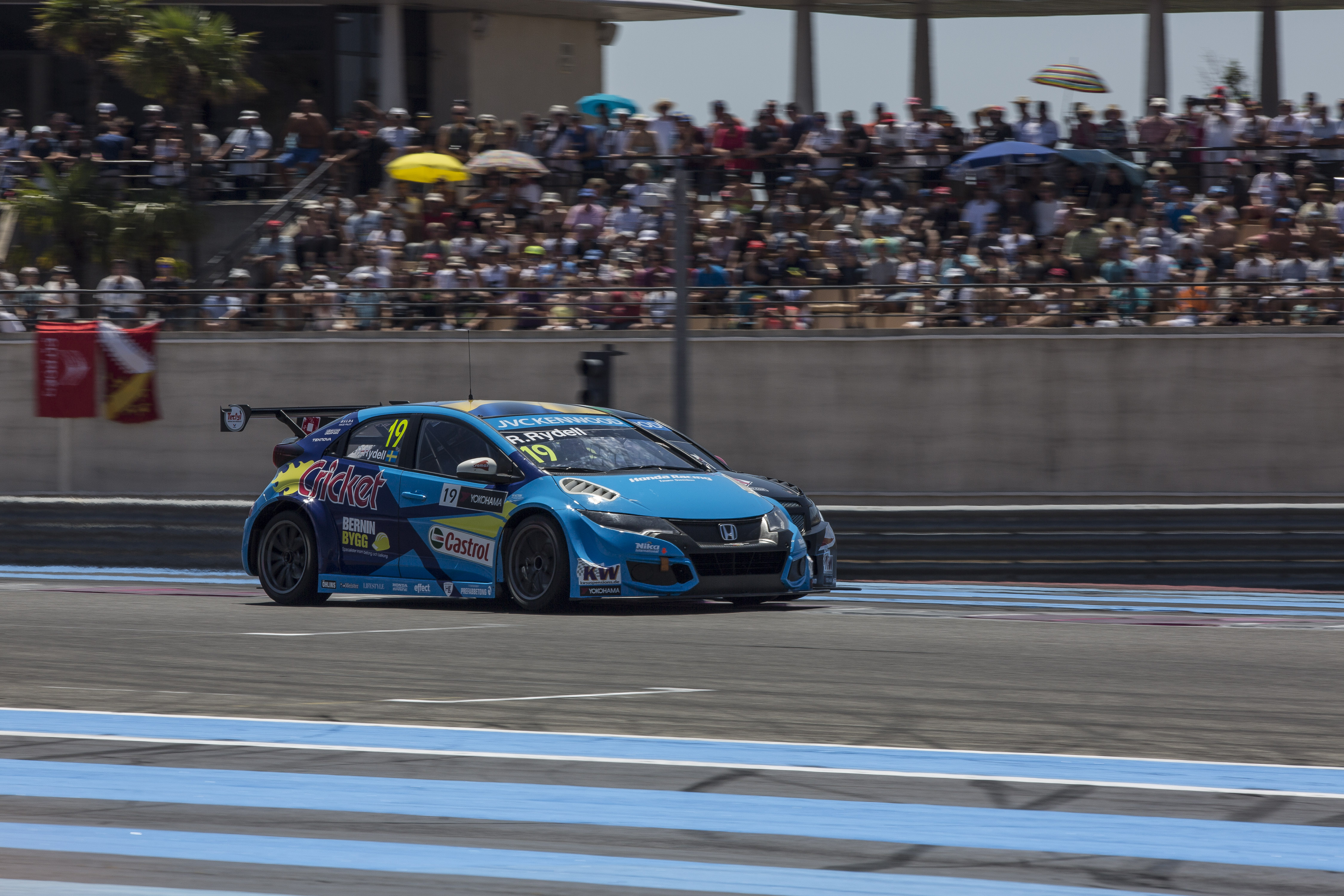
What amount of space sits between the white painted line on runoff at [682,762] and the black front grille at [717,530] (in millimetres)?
4530

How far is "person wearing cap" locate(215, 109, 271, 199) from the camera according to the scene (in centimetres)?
2509

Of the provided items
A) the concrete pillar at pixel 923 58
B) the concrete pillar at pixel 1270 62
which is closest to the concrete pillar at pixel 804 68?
the concrete pillar at pixel 923 58

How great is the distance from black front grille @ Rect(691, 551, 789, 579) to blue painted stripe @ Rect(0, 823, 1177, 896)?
6328 millimetres

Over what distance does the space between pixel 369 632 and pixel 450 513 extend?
1576 mm

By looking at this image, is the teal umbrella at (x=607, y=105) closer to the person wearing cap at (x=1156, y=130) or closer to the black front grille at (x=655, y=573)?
the person wearing cap at (x=1156, y=130)

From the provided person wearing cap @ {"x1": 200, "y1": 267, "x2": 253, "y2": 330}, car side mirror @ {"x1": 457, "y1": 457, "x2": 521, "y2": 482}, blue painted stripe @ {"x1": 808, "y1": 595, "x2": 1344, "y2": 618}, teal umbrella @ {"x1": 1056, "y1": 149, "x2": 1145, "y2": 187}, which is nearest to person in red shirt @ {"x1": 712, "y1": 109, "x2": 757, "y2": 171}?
teal umbrella @ {"x1": 1056, "y1": 149, "x2": 1145, "y2": 187}

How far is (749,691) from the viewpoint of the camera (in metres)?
7.57

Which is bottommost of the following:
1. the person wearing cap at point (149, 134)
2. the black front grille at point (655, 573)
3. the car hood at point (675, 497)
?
the black front grille at point (655, 573)

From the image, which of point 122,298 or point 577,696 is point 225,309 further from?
point 577,696

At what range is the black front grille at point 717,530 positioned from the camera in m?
11.1

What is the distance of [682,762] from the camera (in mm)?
5961

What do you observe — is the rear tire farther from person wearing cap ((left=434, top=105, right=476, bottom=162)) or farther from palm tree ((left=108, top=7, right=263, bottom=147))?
palm tree ((left=108, top=7, right=263, bottom=147))

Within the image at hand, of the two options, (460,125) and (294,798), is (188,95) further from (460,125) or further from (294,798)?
(294,798)

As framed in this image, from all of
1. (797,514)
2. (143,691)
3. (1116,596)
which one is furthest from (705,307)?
(143,691)
